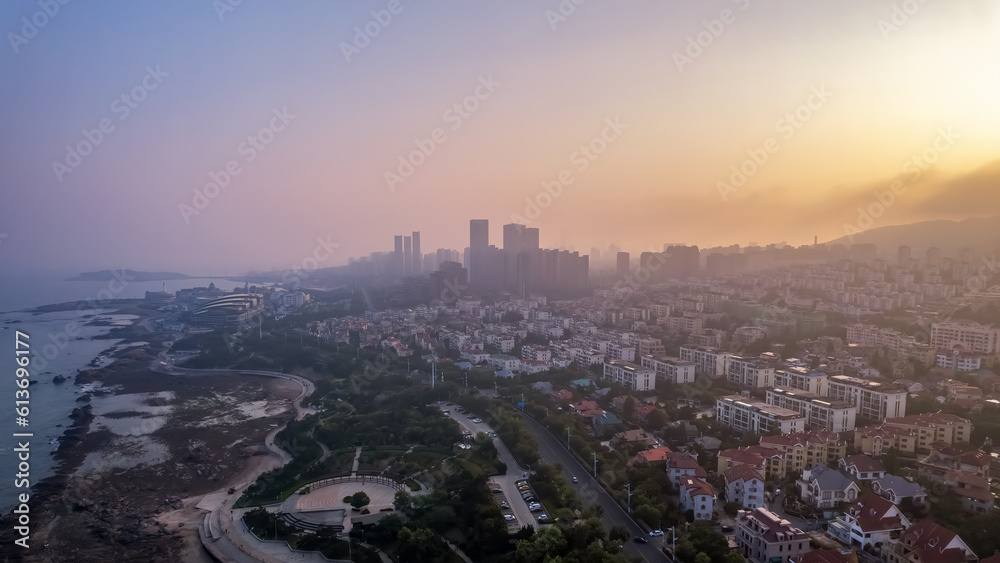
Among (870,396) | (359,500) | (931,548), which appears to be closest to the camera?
(931,548)

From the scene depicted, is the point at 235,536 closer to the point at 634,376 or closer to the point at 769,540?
the point at 769,540

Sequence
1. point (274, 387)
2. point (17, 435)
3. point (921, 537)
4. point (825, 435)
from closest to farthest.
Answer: point (921, 537)
point (825, 435)
point (17, 435)
point (274, 387)

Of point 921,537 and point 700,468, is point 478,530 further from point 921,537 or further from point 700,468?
point 921,537

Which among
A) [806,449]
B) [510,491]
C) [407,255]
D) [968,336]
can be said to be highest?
[407,255]

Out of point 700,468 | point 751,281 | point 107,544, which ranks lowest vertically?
point 107,544

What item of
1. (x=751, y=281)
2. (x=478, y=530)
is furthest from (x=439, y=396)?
(x=751, y=281)

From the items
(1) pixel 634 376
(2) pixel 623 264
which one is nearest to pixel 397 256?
(2) pixel 623 264

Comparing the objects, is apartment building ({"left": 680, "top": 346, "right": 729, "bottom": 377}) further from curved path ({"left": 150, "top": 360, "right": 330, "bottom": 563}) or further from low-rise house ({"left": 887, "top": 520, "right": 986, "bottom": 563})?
curved path ({"left": 150, "top": 360, "right": 330, "bottom": 563})
